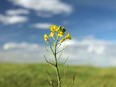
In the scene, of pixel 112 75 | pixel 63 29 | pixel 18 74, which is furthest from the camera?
pixel 112 75

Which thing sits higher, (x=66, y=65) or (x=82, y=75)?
(x=66, y=65)

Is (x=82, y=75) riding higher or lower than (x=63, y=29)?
lower

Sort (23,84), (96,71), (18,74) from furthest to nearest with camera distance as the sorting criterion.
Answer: (96,71) < (18,74) < (23,84)

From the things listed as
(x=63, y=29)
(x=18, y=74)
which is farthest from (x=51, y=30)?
(x=18, y=74)

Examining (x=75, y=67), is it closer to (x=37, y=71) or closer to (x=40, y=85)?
(x=37, y=71)

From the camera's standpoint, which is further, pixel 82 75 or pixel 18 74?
pixel 82 75

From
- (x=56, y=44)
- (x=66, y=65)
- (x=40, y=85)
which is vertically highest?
(x=56, y=44)

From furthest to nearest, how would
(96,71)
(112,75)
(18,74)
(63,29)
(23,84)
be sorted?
(96,71), (112,75), (18,74), (23,84), (63,29)

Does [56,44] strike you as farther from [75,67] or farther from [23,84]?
[75,67]

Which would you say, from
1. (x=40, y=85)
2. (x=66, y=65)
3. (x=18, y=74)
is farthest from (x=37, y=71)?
(x=66, y=65)
